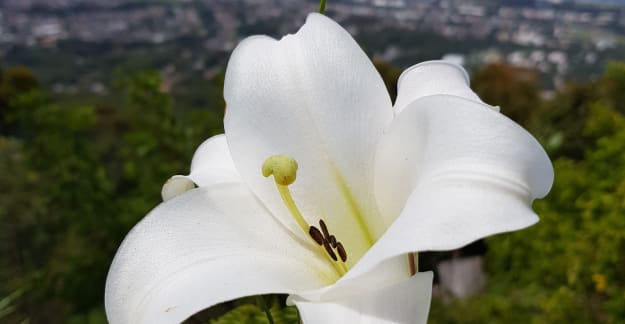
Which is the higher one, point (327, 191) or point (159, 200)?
point (327, 191)

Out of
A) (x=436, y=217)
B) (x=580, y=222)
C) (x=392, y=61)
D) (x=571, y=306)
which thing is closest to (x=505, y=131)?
(x=436, y=217)

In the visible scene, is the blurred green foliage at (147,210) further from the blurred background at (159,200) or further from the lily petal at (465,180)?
the lily petal at (465,180)

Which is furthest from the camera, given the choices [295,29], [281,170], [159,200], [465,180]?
[295,29]

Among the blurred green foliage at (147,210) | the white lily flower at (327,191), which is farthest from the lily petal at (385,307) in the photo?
the blurred green foliage at (147,210)

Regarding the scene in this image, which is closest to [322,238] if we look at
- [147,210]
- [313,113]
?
[313,113]

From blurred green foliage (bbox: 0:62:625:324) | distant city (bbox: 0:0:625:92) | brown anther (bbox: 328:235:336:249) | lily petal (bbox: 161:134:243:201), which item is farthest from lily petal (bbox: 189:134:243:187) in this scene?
distant city (bbox: 0:0:625:92)

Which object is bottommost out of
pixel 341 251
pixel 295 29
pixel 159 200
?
pixel 295 29

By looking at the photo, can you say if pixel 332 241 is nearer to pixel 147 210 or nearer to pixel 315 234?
pixel 315 234
